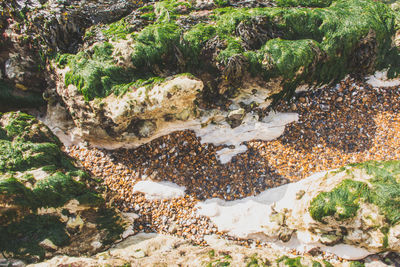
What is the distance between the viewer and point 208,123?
5.55 meters

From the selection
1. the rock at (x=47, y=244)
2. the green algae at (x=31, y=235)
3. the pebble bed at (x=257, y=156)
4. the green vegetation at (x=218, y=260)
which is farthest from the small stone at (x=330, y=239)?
the rock at (x=47, y=244)

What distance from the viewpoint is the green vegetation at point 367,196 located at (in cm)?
372

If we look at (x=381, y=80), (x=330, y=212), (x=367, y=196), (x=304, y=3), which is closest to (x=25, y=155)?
(x=330, y=212)

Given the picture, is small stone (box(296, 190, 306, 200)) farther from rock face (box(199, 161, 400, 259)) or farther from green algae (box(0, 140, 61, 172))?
green algae (box(0, 140, 61, 172))

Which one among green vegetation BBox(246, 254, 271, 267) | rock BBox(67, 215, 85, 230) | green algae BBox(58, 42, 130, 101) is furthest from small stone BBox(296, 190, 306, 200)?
green algae BBox(58, 42, 130, 101)

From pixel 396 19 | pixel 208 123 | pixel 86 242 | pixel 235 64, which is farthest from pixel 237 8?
pixel 86 242

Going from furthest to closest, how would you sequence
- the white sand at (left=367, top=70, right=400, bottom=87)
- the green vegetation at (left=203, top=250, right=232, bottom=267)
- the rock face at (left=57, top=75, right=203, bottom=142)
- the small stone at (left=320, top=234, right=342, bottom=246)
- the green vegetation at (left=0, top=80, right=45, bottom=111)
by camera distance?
the white sand at (left=367, top=70, right=400, bottom=87) → the green vegetation at (left=0, top=80, right=45, bottom=111) → the rock face at (left=57, top=75, right=203, bottom=142) → the small stone at (left=320, top=234, right=342, bottom=246) → the green vegetation at (left=203, top=250, right=232, bottom=267)

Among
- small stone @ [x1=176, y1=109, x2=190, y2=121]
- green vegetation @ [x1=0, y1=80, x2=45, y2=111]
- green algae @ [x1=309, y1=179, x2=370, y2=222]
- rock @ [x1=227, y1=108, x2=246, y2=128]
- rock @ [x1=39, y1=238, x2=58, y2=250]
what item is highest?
green vegetation @ [x1=0, y1=80, x2=45, y2=111]

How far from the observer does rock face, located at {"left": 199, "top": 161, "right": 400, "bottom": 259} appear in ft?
12.3

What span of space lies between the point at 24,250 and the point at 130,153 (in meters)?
→ 2.77

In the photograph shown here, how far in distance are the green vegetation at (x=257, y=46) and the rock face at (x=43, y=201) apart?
4.92 ft

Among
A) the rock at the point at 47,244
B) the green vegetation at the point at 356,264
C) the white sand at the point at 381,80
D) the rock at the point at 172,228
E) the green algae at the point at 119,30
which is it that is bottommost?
the green vegetation at the point at 356,264

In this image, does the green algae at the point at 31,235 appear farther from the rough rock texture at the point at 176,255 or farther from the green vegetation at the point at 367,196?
the green vegetation at the point at 367,196

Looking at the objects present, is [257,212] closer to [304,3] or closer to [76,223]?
[76,223]
